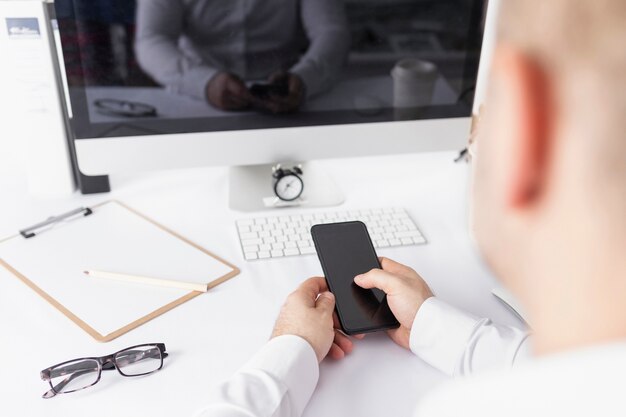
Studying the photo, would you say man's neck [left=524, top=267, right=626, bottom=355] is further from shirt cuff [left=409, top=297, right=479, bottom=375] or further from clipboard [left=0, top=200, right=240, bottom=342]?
clipboard [left=0, top=200, right=240, bottom=342]

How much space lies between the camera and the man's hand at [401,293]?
Result: 720 mm

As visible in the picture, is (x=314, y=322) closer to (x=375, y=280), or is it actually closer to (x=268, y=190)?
(x=375, y=280)

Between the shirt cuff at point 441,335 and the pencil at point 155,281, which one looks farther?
the pencil at point 155,281

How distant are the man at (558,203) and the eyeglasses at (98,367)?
1.27ft

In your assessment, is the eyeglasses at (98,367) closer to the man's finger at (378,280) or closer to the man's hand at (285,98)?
the man's finger at (378,280)

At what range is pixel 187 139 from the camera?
3.08 feet

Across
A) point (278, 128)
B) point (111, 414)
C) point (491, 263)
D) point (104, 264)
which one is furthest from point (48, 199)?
point (491, 263)

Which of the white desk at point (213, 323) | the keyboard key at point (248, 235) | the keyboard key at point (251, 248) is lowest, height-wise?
the white desk at point (213, 323)

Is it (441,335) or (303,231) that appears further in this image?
(303,231)

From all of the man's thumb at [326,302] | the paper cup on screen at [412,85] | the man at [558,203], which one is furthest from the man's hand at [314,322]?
the paper cup on screen at [412,85]

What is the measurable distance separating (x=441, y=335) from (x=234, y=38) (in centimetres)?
52

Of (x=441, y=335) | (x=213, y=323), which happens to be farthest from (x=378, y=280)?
(x=213, y=323)

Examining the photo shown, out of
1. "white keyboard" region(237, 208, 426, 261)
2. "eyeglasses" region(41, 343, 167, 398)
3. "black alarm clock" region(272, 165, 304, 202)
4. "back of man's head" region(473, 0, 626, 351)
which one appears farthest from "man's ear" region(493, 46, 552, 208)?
"black alarm clock" region(272, 165, 304, 202)

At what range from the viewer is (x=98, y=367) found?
0.65 m
